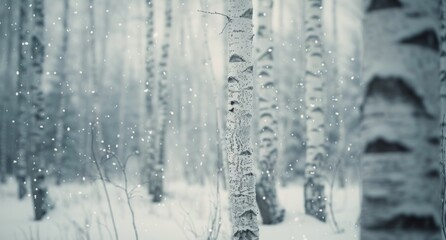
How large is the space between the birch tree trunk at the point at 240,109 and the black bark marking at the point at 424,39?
6.65 feet

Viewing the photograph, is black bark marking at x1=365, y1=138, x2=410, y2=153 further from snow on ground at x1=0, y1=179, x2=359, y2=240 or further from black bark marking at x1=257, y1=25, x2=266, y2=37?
black bark marking at x1=257, y1=25, x2=266, y2=37

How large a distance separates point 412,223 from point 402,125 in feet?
1.05

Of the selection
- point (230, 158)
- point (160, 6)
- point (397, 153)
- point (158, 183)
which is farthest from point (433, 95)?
point (160, 6)

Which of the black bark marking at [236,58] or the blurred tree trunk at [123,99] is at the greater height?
the blurred tree trunk at [123,99]

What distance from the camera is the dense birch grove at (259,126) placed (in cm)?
116

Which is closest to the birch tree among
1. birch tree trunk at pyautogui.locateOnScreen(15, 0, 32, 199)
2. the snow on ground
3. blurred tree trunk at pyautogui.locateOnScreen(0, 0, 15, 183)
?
the snow on ground

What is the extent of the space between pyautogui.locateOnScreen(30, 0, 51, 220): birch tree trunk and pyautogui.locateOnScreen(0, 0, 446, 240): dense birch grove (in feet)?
0.10

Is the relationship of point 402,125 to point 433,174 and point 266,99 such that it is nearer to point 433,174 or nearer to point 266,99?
point 433,174

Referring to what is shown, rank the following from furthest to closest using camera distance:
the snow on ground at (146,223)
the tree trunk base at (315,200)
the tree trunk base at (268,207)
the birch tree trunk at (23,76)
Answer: the birch tree trunk at (23,76) < the tree trunk base at (315,200) < the tree trunk base at (268,207) < the snow on ground at (146,223)

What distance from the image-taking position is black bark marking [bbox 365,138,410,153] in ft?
3.75

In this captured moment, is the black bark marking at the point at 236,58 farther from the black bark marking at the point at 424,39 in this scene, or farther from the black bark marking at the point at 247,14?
the black bark marking at the point at 424,39

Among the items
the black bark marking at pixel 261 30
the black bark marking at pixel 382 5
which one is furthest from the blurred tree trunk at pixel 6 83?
the black bark marking at pixel 382 5

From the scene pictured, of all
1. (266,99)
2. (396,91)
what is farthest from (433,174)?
(266,99)

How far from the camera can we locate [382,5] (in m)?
1.22
